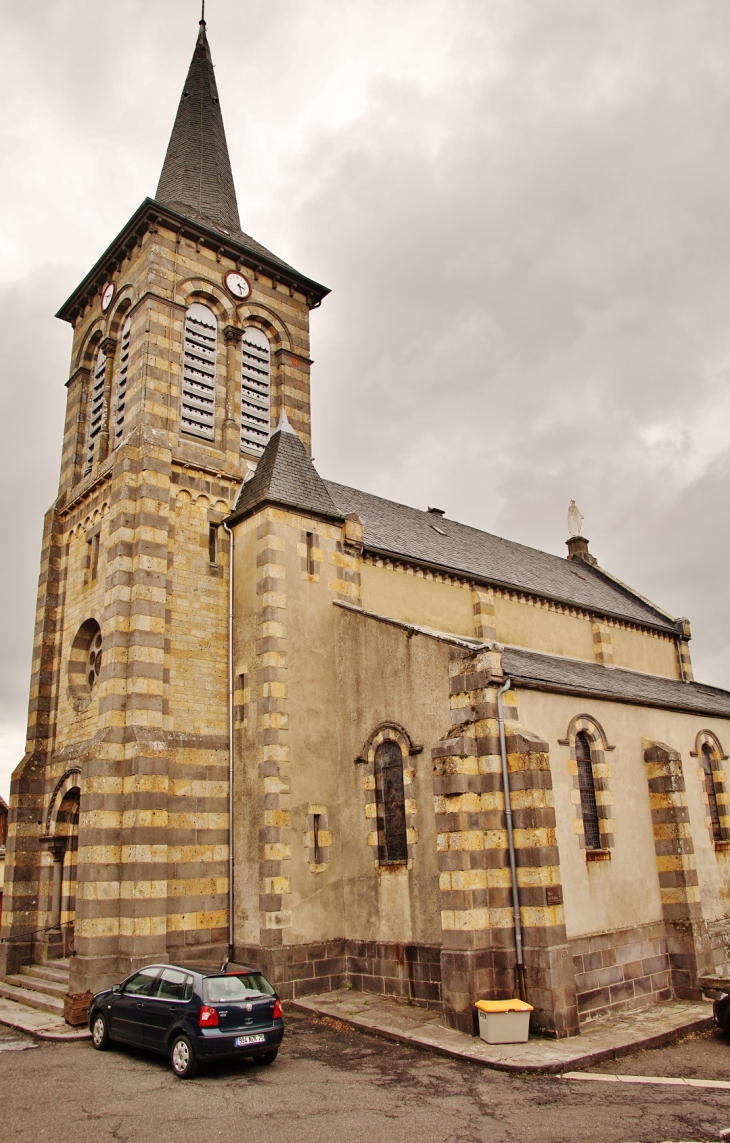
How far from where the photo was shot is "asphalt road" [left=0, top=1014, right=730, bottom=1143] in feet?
28.5

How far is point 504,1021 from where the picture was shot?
12.0m

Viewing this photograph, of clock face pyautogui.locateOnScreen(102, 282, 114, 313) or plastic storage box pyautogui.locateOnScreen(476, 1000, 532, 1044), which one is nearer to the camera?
plastic storage box pyautogui.locateOnScreen(476, 1000, 532, 1044)

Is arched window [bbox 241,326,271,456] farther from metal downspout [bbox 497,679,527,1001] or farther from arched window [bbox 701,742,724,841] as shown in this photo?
arched window [bbox 701,742,724,841]

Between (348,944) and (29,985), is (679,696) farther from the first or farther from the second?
(29,985)

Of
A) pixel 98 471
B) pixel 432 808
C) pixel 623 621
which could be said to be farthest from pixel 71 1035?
pixel 623 621

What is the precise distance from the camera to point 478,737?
1399cm

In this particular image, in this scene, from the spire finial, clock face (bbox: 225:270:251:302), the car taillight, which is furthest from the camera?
clock face (bbox: 225:270:251:302)

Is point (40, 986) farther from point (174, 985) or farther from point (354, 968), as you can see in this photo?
point (174, 985)

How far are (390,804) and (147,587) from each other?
708 cm

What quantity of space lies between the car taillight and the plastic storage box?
161 inches

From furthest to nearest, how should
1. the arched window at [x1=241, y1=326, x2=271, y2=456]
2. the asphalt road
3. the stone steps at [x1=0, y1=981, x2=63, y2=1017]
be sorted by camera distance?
1. the arched window at [x1=241, y1=326, x2=271, y2=456]
2. the stone steps at [x1=0, y1=981, x2=63, y2=1017]
3. the asphalt road

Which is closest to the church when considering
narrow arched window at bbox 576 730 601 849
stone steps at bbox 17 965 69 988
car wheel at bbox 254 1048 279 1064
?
narrow arched window at bbox 576 730 601 849

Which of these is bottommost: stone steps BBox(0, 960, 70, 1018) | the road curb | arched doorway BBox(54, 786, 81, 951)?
the road curb

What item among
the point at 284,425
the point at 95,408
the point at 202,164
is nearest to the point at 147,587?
the point at 284,425
